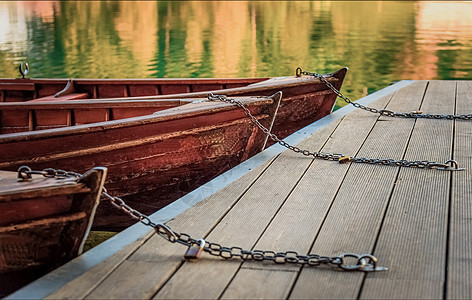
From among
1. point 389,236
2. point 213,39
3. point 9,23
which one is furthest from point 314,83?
point 9,23

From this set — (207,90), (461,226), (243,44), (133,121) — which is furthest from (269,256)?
(243,44)

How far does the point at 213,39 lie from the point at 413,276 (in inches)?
743

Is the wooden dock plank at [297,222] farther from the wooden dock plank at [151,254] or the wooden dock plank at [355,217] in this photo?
the wooden dock plank at [151,254]

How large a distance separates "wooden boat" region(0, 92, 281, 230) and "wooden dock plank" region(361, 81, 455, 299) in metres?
1.41

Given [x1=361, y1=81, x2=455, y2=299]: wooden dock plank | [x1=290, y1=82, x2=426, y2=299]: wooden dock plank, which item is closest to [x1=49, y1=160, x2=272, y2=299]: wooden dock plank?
[x1=290, y1=82, x2=426, y2=299]: wooden dock plank

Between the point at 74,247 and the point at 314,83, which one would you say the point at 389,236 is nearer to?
the point at 74,247

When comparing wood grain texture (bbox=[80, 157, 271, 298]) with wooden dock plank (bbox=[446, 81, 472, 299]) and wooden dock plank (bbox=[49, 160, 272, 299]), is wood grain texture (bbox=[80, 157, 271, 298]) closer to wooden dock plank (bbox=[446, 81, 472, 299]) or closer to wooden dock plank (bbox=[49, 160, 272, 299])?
wooden dock plank (bbox=[49, 160, 272, 299])

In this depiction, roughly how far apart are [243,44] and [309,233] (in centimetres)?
1742

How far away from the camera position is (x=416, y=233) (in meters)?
2.70

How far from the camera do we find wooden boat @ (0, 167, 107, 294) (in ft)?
8.47

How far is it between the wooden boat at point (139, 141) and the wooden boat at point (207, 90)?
18.7 inches

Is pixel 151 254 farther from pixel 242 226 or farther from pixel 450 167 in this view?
pixel 450 167

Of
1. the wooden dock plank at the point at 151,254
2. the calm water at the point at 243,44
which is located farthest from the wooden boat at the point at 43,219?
the calm water at the point at 243,44

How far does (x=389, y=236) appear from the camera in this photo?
2680 millimetres
